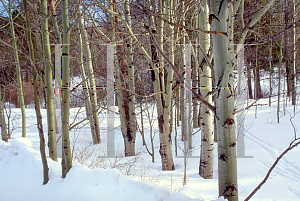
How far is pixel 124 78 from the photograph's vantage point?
7527 millimetres

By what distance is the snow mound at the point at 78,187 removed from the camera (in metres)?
2.33

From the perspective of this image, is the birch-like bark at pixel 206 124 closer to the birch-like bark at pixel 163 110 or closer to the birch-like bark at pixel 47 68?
the birch-like bark at pixel 163 110

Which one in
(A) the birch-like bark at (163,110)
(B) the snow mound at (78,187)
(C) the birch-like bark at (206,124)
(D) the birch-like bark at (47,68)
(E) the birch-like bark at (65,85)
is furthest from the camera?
(A) the birch-like bark at (163,110)

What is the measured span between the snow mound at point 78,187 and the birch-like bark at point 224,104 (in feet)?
1.22

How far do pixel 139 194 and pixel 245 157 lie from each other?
5.16 metres

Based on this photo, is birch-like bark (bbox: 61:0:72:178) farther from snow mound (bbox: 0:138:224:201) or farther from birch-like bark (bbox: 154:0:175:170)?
birch-like bark (bbox: 154:0:175:170)

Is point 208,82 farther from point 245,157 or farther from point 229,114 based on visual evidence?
point 229,114

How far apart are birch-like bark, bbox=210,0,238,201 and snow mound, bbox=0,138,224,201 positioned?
0.37 m

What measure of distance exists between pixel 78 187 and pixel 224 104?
1786mm

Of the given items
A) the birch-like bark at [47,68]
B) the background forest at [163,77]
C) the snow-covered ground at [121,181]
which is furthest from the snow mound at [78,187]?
the birch-like bark at [47,68]

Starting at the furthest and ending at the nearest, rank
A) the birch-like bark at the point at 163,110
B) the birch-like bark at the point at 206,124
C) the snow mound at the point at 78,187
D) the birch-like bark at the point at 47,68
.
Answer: the birch-like bark at the point at 163,110
the birch-like bark at the point at 206,124
the birch-like bark at the point at 47,68
the snow mound at the point at 78,187

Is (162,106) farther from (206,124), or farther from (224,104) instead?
(224,104)

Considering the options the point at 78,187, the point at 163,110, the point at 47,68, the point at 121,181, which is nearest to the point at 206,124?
the point at 163,110

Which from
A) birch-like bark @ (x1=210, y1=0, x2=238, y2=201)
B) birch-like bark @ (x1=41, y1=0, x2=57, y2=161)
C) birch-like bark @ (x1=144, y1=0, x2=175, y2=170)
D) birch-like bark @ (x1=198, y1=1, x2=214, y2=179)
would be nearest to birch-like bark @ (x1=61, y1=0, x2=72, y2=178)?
birch-like bark @ (x1=41, y1=0, x2=57, y2=161)
